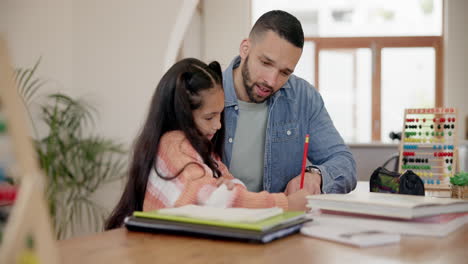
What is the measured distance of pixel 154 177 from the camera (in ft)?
4.21

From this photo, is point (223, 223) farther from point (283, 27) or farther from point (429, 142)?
point (429, 142)

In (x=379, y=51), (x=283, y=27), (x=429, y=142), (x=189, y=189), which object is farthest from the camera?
(x=379, y=51)

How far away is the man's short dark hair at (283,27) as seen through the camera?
6.23ft

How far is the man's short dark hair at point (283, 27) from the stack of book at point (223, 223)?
0.97 metres

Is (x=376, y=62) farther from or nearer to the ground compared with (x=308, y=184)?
farther from the ground

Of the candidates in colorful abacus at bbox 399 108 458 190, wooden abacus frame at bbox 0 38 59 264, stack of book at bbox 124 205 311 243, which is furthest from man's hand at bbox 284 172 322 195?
wooden abacus frame at bbox 0 38 59 264

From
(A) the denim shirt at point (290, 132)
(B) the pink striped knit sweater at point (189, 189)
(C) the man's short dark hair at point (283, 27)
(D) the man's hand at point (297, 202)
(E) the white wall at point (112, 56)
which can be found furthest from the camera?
(E) the white wall at point (112, 56)

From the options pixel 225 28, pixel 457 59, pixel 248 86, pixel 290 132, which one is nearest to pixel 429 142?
pixel 290 132

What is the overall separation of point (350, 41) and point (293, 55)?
18.7 feet

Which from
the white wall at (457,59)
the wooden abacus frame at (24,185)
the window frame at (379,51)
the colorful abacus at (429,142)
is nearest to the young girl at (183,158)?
the wooden abacus frame at (24,185)

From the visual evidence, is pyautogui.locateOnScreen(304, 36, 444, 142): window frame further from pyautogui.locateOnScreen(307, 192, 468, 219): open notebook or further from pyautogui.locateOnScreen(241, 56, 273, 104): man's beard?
pyautogui.locateOnScreen(307, 192, 468, 219): open notebook

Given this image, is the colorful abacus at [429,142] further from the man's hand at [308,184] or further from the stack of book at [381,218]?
the stack of book at [381,218]

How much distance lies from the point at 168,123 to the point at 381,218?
0.63 meters

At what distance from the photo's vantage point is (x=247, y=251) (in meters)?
0.86
